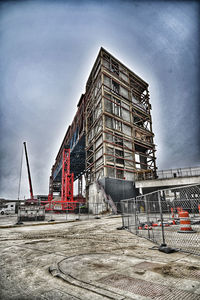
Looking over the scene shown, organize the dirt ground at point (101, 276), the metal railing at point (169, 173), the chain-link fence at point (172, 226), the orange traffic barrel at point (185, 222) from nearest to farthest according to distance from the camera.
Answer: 1. the dirt ground at point (101, 276)
2. the chain-link fence at point (172, 226)
3. the orange traffic barrel at point (185, 222)
4. the metal railing at point (169, 173)

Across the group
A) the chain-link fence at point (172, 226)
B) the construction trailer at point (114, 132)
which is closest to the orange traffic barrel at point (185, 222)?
the chain-link fence at point (172, 226)

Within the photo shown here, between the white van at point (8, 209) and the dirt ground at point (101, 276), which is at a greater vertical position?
the dirt ground at point (101, 276)

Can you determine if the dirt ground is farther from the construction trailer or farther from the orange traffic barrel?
the construction trailer

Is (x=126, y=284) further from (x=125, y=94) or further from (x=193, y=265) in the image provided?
(x=125, y=94)

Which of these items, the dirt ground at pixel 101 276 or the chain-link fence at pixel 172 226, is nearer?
the dirt ground at pixel 101 276

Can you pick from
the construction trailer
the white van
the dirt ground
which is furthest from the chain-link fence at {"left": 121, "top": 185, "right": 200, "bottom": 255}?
the white van

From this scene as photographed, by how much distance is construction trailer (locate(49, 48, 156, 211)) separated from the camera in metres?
28.0

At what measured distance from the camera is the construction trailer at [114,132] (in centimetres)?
2803

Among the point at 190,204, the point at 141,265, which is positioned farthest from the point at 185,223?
the point at 141,265

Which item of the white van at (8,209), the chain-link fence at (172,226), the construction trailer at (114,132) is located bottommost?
the white van at (8,209)

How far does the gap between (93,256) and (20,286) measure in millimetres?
1910

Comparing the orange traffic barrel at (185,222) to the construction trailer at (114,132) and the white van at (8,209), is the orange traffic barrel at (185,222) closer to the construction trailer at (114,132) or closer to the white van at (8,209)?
the construction trailer at (114,132)

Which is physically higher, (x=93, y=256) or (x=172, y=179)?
(x=172, y=179)

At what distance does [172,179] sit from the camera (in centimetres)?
2525
